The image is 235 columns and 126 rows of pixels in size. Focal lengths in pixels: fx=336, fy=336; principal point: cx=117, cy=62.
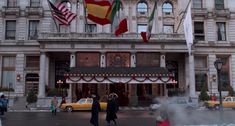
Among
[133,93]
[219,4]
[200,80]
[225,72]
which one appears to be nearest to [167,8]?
[219,4]

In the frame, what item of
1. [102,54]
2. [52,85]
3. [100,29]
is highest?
[100,29]

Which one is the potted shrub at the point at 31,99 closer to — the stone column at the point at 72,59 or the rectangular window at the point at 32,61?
the rectangular window at the point at 32,61

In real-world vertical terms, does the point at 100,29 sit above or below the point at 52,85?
above

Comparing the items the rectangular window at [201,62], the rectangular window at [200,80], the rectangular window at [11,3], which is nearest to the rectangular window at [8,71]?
the rectangular window at [11,3]

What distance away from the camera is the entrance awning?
139ft

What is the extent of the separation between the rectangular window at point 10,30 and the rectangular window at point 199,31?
26442 millimetres

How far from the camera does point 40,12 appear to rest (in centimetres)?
4788

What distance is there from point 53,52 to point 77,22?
6134mm

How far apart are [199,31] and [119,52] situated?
12.8 m

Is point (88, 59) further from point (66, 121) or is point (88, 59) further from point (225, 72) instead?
point (66, 121)

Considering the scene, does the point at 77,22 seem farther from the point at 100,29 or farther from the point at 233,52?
the point at 233,52

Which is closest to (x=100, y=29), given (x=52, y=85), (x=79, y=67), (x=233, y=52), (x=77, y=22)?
(x=77, y=22)

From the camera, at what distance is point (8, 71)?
157 ft

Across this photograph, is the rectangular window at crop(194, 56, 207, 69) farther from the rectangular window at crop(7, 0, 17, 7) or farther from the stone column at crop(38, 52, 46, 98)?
the rectangular window at crop(7, 0, 17, 7)
